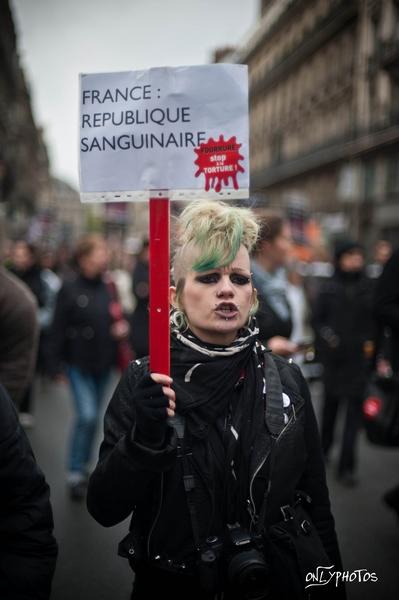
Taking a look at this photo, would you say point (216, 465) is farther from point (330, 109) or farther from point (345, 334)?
point (330, 109)

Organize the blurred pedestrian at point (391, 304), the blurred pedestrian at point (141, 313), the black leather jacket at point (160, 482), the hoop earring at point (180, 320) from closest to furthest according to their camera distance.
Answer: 1. the black leather jacket at point (160, 482)
2. the hoop earring at point (180, 320)
3. the blurred pedestrian at point (391, 304)
4. the blurred pedestrian at point (141, 313)

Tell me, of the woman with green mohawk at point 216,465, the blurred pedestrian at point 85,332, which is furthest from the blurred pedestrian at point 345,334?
the woman with green mohawk at point 216,465

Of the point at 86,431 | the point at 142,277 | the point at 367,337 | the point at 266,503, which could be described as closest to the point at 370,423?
the point at 367,337

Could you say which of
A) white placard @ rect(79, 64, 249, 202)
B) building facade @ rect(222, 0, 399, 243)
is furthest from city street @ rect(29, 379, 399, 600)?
building facade @ rect(222, 0, 399, 243)

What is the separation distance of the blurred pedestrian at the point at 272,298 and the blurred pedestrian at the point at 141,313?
6.15ft

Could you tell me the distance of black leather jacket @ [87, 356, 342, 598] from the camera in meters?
1.70

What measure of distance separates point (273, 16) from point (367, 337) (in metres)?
32.9

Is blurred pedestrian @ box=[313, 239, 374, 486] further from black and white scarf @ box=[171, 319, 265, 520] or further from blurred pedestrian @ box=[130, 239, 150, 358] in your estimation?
black and white scarf @ box=[171, 319, 265, 520]

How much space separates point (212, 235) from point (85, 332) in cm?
337

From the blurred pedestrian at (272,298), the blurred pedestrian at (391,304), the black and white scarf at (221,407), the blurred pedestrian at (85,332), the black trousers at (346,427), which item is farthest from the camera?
the black trousers at (346,427)

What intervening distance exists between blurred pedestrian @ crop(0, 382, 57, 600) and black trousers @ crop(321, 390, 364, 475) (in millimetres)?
3899

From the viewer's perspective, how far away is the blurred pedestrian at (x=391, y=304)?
396 centimetres

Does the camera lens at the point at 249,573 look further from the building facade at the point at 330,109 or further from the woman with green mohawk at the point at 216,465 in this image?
the building facade at the point at 330,109

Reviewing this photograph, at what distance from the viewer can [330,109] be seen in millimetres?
32688
